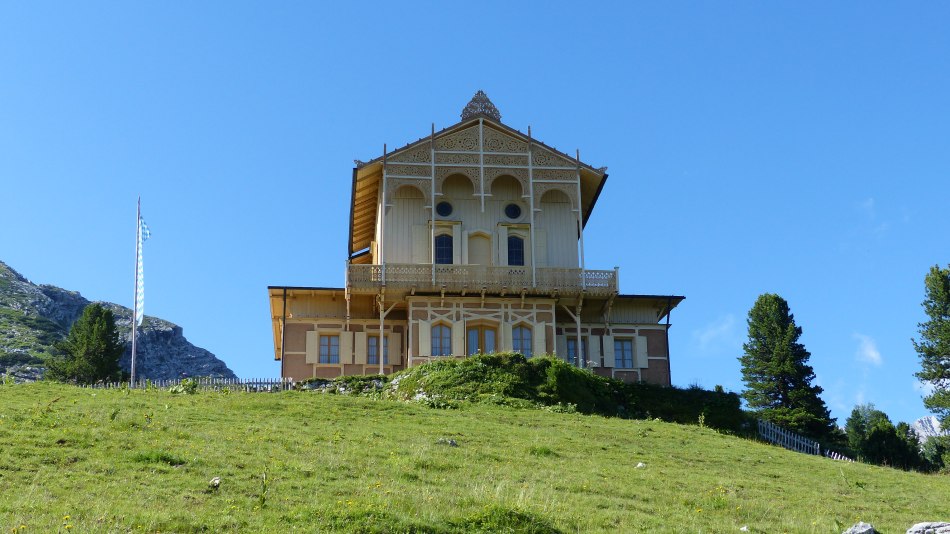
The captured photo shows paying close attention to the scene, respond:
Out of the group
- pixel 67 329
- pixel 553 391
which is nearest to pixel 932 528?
pixel 553 391

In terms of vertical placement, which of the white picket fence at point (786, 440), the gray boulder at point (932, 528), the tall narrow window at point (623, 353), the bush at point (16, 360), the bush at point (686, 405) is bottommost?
the gray boulder at point (932, 528)

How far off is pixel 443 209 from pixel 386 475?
89.8 ft

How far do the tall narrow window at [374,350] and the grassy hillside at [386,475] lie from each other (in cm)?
1292

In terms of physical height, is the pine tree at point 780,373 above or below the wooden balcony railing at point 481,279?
below

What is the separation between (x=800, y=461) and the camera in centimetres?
3038

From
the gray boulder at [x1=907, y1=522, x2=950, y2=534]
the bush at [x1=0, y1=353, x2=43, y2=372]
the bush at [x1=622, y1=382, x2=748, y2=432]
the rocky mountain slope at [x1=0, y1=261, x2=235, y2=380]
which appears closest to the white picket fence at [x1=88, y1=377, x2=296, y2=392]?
the bush at [x1=622, y1=382, x2=748, y2=432]

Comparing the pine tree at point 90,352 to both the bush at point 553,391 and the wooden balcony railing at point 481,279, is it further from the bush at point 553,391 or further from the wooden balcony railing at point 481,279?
the bush at point 553,391

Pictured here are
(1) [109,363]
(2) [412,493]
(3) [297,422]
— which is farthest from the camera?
(1) [109,363]

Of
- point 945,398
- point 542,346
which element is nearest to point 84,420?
point 542,346

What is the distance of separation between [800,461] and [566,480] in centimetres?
1136

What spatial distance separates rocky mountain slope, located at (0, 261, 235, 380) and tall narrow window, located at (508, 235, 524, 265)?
103 metres

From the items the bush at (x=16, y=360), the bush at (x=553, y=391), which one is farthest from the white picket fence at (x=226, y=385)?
the bush at (x=16, y=360)

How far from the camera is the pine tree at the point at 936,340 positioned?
169ft

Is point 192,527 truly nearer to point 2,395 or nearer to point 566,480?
point 566,480
